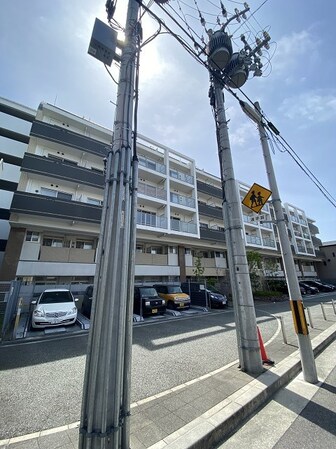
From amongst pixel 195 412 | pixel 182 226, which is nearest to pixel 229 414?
pixel 195 412

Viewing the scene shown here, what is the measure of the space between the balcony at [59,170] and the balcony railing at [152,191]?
3.43 m

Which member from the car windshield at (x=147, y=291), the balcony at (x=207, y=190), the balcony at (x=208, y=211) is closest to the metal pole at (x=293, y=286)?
the car windshield at (x=147, y=291)

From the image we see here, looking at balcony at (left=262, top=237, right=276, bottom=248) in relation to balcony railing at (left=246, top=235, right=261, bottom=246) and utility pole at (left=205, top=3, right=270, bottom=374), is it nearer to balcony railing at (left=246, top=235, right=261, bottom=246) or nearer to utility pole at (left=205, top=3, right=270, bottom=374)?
balcony railing at (left=246, top=235, right=261, bottom=246)

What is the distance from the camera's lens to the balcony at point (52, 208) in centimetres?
1232

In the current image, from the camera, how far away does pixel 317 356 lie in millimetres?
5203

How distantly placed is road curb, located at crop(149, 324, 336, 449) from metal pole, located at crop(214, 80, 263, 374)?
40 cm

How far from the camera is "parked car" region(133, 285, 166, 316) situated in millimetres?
10880

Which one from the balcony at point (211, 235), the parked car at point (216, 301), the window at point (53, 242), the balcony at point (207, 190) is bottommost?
the parked car at point (216, 301)

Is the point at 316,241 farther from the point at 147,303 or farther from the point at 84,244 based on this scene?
the point at 84,244

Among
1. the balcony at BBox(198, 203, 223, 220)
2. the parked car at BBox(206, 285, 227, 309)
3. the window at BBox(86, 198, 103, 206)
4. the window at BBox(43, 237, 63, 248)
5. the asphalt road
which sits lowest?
the asphalt road

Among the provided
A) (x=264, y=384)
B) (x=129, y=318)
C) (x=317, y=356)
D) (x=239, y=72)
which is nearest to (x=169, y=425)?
(x=129, y=318)

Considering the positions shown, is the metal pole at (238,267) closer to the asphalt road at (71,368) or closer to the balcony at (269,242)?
the asphalt road at (71,368)

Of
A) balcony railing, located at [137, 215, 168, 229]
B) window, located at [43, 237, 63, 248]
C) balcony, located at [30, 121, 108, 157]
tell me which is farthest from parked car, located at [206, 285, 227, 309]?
balcony, located at [30, 121, 108, 157]

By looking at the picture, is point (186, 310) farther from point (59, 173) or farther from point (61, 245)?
point (59, 173)
